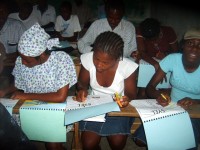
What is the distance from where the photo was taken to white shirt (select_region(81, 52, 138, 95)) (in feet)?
8.98

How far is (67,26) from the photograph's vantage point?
263 inches

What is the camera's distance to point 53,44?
2.51m

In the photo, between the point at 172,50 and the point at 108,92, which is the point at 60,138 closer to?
the point at 108,92

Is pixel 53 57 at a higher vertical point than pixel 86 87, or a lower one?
higher

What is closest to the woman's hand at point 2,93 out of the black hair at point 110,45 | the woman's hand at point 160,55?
the black hair at point 110,45

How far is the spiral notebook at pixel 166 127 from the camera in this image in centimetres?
208

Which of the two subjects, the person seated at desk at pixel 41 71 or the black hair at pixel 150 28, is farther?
the black hair at pixel 150 28

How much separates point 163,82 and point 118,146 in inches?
47.1

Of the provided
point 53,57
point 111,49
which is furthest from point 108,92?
point 53,57

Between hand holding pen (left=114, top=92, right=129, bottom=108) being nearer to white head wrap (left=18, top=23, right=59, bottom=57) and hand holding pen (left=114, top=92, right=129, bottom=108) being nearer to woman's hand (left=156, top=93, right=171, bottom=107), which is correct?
woman's hand (left=156, top=93, right=171, bottom=107)

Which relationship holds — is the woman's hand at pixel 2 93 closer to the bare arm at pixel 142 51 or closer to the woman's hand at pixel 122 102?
the woman's hand at pixel 122 102

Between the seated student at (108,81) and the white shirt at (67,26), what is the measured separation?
3968 mm

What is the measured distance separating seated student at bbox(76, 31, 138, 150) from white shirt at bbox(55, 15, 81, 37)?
3.97 metres

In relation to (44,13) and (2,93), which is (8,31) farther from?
(44,13)
